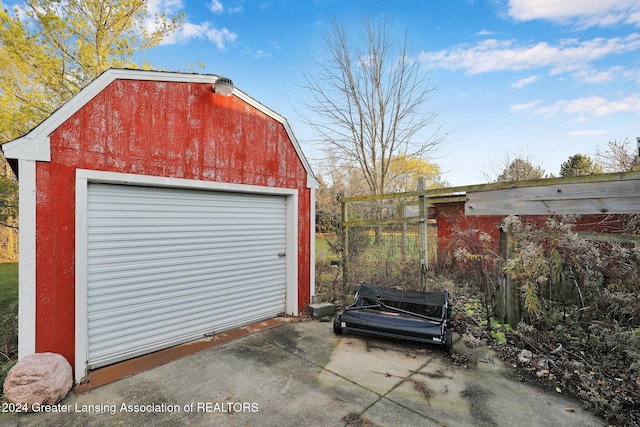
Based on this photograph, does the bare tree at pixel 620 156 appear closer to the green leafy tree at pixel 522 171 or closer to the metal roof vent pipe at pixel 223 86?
the green leafy tree at pixel 522 171

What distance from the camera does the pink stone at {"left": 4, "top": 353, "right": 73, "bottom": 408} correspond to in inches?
89.8

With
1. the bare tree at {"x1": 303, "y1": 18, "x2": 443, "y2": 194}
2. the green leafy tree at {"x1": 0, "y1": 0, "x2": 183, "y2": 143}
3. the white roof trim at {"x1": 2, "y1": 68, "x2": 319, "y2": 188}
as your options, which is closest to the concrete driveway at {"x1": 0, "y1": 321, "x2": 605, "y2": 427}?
the white roof trim at {"x1": 2, "y1": 68, "x2": 319, "y2": 188}

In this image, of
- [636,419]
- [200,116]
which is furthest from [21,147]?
[636,419]

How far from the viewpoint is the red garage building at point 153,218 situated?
260 centimetres

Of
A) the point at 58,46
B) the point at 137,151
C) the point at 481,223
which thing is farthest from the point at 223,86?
the point at 58,46

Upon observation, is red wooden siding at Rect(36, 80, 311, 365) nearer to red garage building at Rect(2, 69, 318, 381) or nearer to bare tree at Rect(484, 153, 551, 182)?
red garage building at Rect(2, 69, 318, 381)

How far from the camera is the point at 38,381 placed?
235 centimetres

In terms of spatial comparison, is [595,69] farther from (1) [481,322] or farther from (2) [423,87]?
(1) [481,322]

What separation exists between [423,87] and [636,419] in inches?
395

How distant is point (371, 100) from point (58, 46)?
9.25 meters

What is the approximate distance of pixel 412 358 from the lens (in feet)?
10.5

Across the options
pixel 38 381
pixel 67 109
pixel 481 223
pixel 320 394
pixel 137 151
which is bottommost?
pixel 320 394

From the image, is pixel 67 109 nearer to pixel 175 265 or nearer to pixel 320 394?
pixel 175 265

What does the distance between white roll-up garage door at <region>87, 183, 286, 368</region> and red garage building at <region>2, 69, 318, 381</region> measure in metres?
0.01
